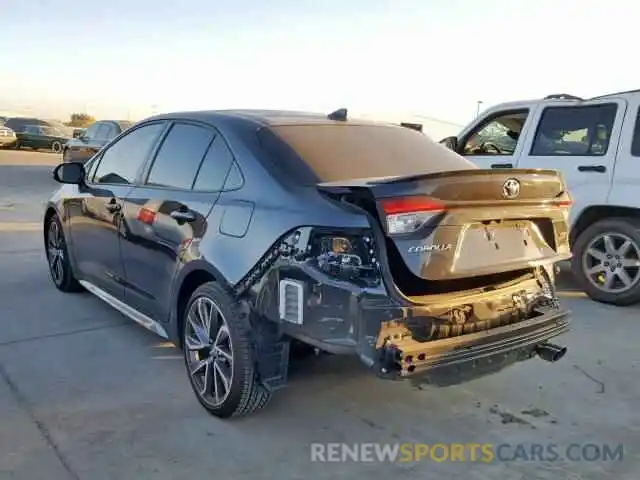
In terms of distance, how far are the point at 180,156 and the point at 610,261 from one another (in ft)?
13.6

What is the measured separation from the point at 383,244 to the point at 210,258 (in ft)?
3.37

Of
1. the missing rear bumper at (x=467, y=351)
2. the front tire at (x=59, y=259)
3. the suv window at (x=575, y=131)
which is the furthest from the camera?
the suv window at (x=575, y=131)

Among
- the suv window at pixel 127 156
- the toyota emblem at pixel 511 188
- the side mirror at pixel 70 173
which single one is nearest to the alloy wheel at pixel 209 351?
the suv window at pixel 127 156

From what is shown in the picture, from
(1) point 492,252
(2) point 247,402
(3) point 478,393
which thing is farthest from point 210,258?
(3) point 478,393

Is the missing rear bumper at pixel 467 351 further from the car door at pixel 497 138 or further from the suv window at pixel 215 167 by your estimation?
the car door at pixel 497 138

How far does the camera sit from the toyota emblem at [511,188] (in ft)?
10.2

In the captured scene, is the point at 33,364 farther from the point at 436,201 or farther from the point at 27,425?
the point at 436,201

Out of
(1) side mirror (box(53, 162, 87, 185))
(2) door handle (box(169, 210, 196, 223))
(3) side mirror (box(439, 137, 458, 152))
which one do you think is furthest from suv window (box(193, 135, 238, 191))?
(3) side mirror (box(439, 137, 458, 152))

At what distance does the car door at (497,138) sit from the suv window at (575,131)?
0.19 m

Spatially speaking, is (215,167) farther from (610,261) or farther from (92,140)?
(92,140)

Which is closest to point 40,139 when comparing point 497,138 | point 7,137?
point 7,137

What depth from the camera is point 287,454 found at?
307cm

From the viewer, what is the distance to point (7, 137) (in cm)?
2889

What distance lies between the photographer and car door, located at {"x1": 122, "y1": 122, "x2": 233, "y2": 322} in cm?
357
